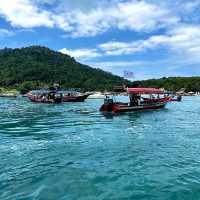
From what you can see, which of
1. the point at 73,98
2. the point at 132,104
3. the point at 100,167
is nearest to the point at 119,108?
the point at 132,104

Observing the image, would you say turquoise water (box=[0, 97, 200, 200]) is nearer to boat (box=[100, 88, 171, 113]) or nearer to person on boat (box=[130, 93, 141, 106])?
boat (box=[100, 88, 171, 113])

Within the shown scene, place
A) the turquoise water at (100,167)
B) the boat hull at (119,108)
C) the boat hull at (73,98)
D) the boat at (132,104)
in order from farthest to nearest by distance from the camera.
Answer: the boat hull at (73,98) → the boat at (132,104) → the boat hull at (119,108) → the turquoise water at (100,167)

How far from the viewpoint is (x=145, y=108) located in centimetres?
5875

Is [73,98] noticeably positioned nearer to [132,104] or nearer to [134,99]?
[134,99]

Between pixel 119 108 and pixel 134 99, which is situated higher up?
pixel 134 99

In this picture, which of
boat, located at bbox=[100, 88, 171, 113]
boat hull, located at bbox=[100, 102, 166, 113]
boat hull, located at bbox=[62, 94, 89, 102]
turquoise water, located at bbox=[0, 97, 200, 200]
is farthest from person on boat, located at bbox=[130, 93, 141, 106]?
boat hull, located at bbox=[62, 94, 89, 102]

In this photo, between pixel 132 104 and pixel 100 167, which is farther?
pixel 132 104

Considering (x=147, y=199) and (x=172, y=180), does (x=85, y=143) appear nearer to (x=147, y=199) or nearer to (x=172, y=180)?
(x=172, y=180)

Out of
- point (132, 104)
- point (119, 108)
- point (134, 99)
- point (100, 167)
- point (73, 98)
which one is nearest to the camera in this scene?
point (100, 167)

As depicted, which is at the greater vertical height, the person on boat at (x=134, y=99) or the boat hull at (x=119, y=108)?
the person on boat at (x=134, y=99)

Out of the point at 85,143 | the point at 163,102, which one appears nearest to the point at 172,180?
the point at 85,143

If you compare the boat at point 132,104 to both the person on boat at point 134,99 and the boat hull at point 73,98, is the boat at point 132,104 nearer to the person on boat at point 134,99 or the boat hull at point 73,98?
the person on boat at point 134,99

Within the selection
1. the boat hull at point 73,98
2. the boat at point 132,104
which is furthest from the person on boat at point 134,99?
the boat hull at point 73,98

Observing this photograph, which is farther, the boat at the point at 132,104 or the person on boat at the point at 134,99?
the person on boat at the point at 134,99
